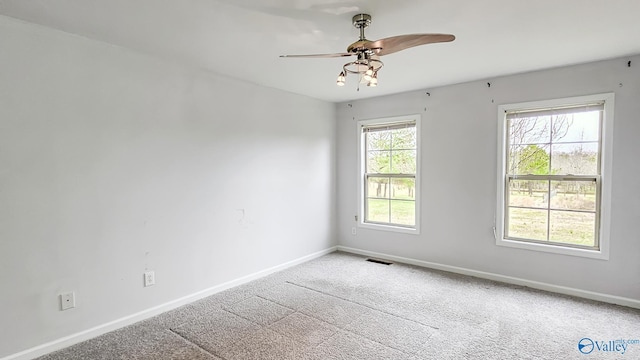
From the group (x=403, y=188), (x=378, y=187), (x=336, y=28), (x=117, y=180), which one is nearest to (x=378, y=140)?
(x=378, y=187)

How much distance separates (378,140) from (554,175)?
2.20 metres

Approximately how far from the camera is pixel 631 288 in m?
3.04

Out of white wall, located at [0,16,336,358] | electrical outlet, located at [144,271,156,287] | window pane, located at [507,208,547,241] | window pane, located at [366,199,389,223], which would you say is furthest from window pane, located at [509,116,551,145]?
electrical outlet, located at [144,271,156,287]

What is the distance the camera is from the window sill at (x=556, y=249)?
3178mm

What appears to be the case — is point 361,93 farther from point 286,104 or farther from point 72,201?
point 72,201

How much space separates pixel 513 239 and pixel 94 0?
4.37 metres

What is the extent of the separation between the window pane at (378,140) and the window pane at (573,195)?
2.05 metres

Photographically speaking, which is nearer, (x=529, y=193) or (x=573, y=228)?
(x=573, y=228)

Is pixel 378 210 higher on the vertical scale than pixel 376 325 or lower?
higher

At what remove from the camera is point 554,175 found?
3.46 meters

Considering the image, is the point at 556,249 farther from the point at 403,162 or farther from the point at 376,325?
the point at 376,325

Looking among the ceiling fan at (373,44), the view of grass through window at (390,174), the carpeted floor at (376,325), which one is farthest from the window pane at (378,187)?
the ceiling fan at (373,44)

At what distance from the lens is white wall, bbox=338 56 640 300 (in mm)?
3043

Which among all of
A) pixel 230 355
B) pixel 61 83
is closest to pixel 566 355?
pixel 230 355
